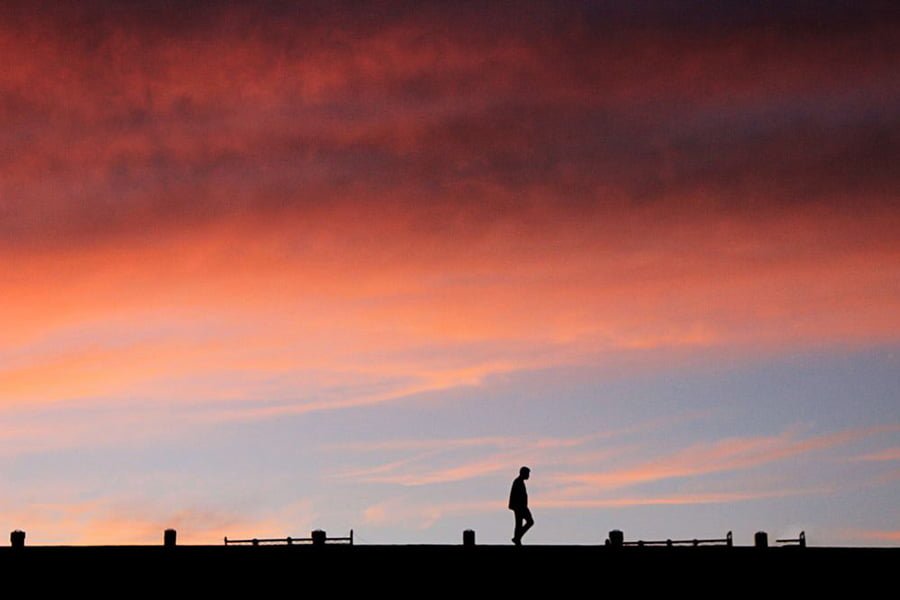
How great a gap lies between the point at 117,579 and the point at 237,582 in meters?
2.35

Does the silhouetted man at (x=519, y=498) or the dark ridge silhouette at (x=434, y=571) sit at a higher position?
the silhouetted man at (x=519, y=498)

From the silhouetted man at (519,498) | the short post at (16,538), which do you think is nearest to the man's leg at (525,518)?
the silhouetted man at (519,498)

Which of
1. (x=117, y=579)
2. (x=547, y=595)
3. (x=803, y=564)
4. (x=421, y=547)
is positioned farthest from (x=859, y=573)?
(x=117, y=579)

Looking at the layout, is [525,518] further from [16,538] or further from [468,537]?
[16,538]

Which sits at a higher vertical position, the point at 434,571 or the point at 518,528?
the point at 518,528

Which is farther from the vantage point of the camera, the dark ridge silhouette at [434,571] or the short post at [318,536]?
the short post at [318,536]

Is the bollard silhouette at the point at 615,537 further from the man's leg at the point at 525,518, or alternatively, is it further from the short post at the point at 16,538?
the short post at the point at 16,538

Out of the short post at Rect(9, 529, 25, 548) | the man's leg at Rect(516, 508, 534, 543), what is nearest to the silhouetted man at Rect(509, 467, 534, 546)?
the man's leg at Rect(516, 508, 534, 543)

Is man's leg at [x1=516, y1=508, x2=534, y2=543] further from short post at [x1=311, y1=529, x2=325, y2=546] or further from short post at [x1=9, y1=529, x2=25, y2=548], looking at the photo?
short post at [x1=9, y1=529, x2=25, y2=548]

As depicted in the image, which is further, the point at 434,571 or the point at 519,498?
the point at 519,498

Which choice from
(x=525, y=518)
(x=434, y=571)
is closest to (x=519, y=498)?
(x=525, y=518)

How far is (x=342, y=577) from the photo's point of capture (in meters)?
33.6

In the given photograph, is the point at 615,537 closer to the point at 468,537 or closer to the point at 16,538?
the point at 468,537

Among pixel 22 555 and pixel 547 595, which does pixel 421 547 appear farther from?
pixel 22 555
